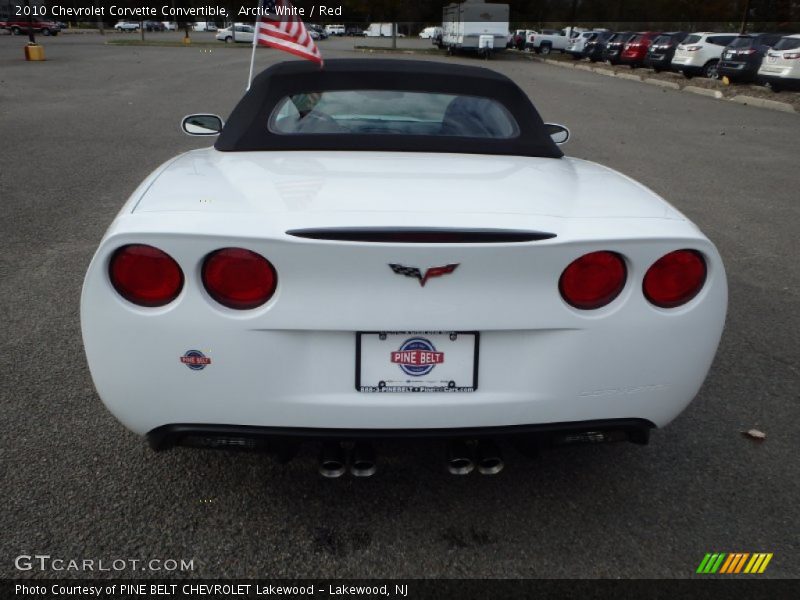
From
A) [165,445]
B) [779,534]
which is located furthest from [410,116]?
[779,534]

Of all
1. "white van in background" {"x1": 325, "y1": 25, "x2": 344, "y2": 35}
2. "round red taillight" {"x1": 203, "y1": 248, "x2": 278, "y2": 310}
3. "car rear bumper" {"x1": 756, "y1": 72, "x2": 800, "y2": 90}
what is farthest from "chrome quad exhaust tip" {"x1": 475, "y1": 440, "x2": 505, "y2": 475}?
"white van in background" {"x1": 325, "y1": 25, "x2": 344, "y2": 35}

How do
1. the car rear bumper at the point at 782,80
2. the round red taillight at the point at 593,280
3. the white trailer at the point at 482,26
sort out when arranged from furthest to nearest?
the white trailer at the point at 482,26 < the car rear bumper at the point at 782,80 < the round red taillight at the point at 593,280

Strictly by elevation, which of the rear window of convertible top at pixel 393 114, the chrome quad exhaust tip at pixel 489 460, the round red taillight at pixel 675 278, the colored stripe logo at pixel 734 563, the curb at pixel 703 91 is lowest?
the colored stripe logo at pixel 734 563

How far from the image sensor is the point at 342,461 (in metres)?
2.37

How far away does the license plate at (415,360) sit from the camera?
6.79 feet

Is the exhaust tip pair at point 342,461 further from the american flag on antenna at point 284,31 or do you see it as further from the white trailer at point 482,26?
the white trailer at point 482,26

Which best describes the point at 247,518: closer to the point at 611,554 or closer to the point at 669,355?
the point at 611,554

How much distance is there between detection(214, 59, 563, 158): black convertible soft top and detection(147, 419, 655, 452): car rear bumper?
1282 mm

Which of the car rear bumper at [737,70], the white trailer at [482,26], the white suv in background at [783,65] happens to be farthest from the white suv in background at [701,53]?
the white trailer at [482,26]

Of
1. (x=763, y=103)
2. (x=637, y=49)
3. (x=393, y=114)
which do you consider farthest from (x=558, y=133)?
(x=637, y=49)

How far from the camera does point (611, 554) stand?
2.31 meters

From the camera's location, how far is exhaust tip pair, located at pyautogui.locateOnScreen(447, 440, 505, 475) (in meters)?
2.39

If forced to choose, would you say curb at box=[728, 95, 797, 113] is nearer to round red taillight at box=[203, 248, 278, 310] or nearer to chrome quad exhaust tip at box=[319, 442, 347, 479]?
chrome quad exhaust tip at box=[319, 442, 347, 479]

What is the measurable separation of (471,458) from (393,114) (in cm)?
175
